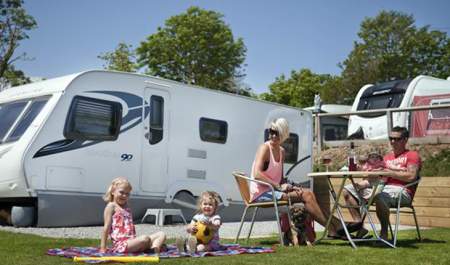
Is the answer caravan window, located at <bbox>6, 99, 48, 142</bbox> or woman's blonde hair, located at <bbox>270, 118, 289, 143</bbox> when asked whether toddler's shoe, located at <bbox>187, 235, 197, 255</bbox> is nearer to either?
woman's blonde hair, located at <bbox>270, 118, 289, 143</bbox>

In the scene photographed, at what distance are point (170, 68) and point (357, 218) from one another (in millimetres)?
23178

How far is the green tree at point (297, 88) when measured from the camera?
1431 inches

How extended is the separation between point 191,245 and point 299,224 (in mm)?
1239

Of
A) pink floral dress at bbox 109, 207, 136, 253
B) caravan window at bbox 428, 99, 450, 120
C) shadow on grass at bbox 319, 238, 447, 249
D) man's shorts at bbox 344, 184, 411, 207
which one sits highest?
caravan window at bbox 428, 99, 450, 120

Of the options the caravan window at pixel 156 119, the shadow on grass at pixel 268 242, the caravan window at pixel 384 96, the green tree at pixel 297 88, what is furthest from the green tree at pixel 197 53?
the shadow on grass at pixel 268 242

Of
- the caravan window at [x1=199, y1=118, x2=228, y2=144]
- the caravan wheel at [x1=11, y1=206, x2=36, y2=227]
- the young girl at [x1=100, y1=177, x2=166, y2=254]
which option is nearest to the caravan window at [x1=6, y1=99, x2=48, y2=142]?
the caravan wheel at [x1=11, y1=206, x2=36, y2=227]

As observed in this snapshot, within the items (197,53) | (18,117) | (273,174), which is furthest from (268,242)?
(197,53)

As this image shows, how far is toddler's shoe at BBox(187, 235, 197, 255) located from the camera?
447cm

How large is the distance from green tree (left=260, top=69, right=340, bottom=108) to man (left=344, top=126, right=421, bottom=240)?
97.4 feet

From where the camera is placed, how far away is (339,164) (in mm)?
11289

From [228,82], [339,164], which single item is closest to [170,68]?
[228,82]

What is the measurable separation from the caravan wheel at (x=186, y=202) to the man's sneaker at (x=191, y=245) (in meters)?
3.91

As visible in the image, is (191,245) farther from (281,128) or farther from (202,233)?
(281,128)

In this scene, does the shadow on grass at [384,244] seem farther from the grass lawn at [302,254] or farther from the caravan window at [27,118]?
the caravan window at [27,118]
